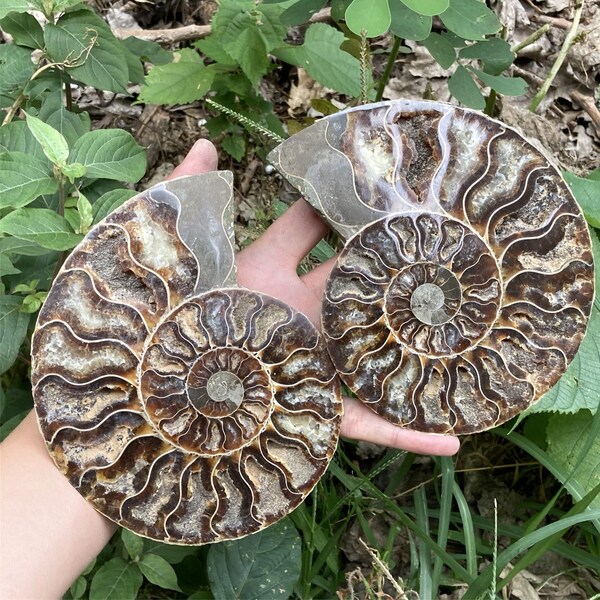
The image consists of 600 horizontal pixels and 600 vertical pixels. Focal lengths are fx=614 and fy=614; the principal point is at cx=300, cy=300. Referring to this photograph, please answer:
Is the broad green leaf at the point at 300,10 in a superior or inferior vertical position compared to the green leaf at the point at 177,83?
superior

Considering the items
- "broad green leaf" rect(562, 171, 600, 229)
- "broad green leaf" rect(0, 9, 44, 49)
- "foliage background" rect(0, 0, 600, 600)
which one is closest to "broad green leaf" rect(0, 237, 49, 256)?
"foliage background" rect(0, 0, 600, 600)

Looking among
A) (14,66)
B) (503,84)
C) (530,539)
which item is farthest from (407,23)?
(530,539)

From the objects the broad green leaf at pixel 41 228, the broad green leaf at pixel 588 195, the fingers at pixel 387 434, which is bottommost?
the fingers at pixel 387 434

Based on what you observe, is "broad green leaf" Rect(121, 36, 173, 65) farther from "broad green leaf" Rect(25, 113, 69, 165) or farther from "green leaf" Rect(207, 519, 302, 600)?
"green leaf" Rect(207, 519, 302, 600)

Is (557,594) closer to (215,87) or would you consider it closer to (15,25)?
(215,87)

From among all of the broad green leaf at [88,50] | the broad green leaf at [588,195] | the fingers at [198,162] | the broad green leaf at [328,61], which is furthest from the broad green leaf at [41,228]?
the broad green leaf at [588,195]

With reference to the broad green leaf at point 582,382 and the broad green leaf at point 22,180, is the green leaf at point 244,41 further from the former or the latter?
the broad green leaf at point 582,382
